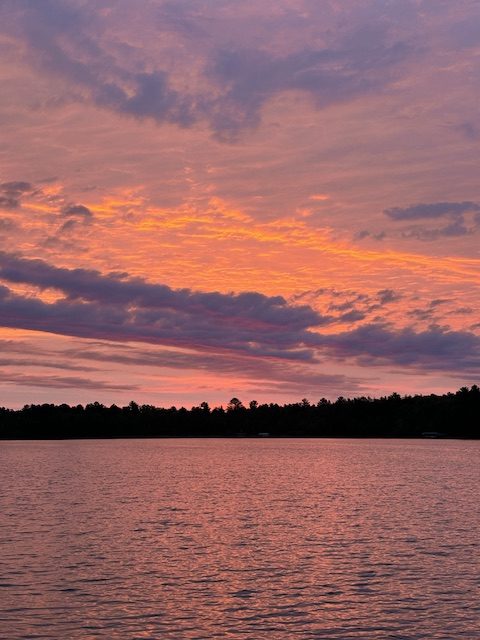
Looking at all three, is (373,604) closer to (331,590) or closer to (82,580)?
(331,590)

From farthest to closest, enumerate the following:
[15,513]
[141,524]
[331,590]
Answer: [15,513] → [141,524] → [331,590]

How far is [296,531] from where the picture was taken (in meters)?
65.7

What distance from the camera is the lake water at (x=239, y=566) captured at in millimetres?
36125

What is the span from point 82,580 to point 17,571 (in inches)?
188

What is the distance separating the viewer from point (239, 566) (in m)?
49.8

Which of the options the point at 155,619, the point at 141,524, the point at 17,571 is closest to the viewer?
the point at 155,619

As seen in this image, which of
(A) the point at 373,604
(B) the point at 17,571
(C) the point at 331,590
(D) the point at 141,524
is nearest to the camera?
(A) the point at 373,604

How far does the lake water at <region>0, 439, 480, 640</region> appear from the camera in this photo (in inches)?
1422

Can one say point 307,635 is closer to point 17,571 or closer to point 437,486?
point 17,571

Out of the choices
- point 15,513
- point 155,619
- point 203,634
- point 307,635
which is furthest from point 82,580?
point 15,513

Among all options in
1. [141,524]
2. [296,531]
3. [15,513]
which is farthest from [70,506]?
[296,531]

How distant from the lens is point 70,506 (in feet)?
280

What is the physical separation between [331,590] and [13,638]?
17.6 m

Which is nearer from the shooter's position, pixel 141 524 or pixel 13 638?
pixel 13 638
